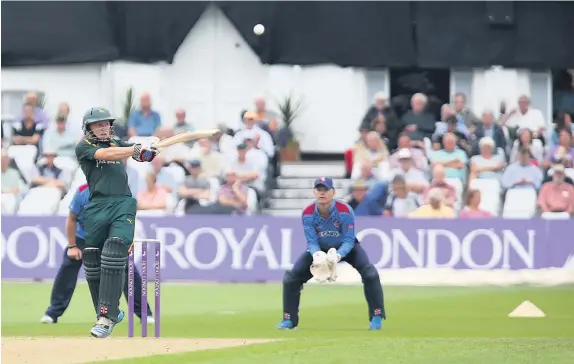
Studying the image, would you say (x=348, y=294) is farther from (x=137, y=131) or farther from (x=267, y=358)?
(x=267, y=358)

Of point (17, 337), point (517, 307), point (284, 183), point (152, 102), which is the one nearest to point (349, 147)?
point (284, 183)

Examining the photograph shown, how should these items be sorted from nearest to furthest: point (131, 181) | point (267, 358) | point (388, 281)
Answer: point (267, 358) → point (388, 281) → point (131, 181)

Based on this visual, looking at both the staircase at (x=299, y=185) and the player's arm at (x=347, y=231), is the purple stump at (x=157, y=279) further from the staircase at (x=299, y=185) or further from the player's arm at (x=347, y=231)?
the staircase at (x=299, y=185)

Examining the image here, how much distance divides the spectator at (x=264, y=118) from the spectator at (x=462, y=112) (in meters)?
2.70

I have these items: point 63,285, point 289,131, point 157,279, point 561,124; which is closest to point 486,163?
point 561,124

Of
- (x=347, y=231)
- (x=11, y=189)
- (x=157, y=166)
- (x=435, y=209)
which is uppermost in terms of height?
(x=157, y=166)

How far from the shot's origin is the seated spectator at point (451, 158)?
21.2 m

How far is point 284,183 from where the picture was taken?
22438 millimetres

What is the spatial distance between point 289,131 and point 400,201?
346 centimetres

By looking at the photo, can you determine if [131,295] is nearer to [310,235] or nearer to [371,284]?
[310,235]

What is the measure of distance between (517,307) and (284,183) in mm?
6745

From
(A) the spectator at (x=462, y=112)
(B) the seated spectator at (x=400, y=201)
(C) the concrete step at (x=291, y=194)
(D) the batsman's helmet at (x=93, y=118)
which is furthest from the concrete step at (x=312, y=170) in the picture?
(D) the batsman's helmet at (x=93, y=118)

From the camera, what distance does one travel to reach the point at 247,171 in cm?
2158

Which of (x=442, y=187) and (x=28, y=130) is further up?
(x=28, y=130)
